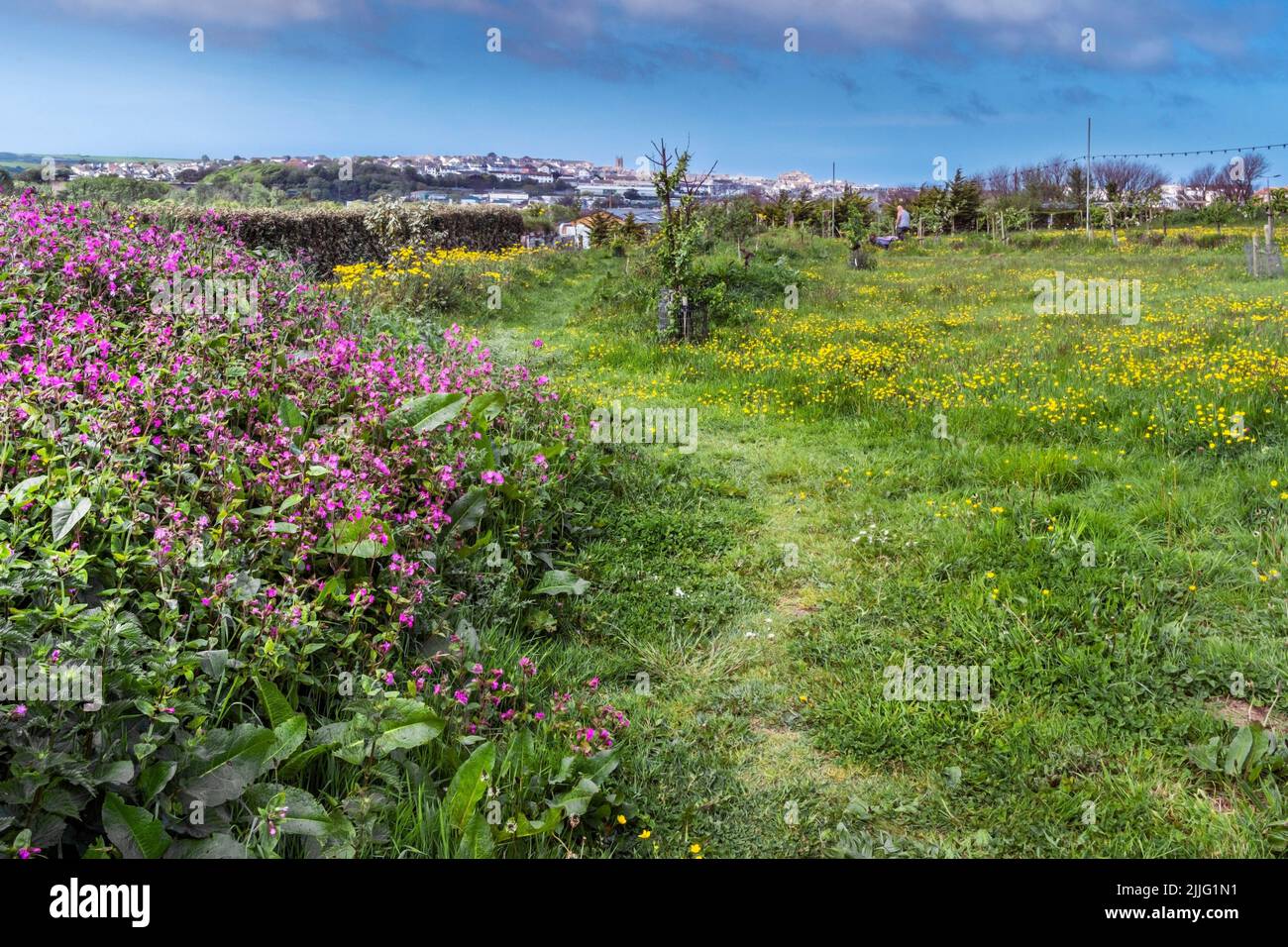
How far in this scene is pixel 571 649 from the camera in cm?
505

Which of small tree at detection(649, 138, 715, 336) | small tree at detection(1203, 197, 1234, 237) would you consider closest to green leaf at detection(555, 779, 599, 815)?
small tree at detection(649, 138, 715, 336)

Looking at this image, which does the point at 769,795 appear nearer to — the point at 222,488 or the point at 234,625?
the point at 234,625

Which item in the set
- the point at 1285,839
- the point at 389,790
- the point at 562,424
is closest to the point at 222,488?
the point at 389,790

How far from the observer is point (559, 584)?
5.51 m

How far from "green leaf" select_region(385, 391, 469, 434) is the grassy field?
56.0 inches

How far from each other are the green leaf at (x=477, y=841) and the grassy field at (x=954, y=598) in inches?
30.4

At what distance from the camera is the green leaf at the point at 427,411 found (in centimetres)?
563

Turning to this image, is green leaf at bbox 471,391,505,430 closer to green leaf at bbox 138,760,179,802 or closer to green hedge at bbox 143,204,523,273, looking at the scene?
green leaf at bbox 138,760,179,802

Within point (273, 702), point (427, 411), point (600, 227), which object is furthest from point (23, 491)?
point (600, 227)

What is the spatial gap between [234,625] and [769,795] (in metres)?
2.50

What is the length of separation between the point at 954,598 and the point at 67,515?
4.87 meters

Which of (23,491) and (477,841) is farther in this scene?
(23,491)

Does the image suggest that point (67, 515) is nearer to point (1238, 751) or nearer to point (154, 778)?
point (154, 778)

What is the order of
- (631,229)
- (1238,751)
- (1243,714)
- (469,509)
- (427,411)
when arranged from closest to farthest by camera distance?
(1238,751)
(1243,714)
(469,509)
(427,411)
(631,229)
